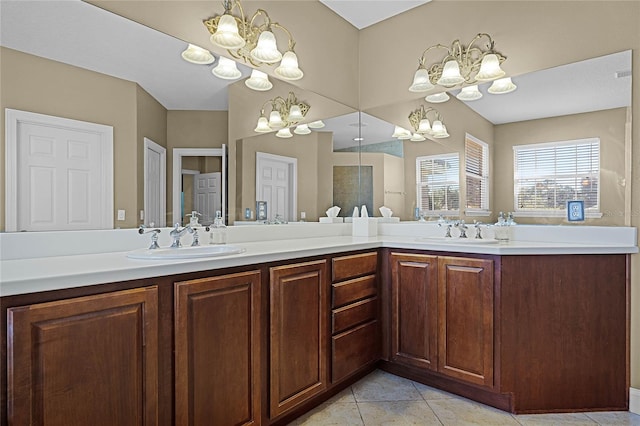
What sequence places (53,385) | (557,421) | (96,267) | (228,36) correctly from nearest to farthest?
(53,385), (96,267), (557,421), (228,36)

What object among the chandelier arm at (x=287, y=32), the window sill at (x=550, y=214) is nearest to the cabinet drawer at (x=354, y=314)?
the window sill at (x=550, y=214)

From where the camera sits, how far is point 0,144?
1.35m

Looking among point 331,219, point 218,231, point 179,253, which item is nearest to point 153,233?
point 179,253

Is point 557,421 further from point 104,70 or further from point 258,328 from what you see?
point 104,70

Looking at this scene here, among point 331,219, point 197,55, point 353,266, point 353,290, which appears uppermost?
point 197,55

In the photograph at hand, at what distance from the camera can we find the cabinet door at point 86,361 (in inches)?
40.0

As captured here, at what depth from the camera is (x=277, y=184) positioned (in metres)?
2.56

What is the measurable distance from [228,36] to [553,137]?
2.02m

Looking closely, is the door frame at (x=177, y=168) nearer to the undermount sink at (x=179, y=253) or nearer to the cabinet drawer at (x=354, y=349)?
the undermount sink at (x=179, y=253)

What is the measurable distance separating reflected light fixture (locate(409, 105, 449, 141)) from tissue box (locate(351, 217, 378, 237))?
2.38 feet

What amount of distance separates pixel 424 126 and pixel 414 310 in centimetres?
137

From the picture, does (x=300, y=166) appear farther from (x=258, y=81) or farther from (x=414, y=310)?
(x=414, y=310)

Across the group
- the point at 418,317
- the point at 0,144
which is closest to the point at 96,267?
the point at 0,144

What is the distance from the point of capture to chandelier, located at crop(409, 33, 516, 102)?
247cm
